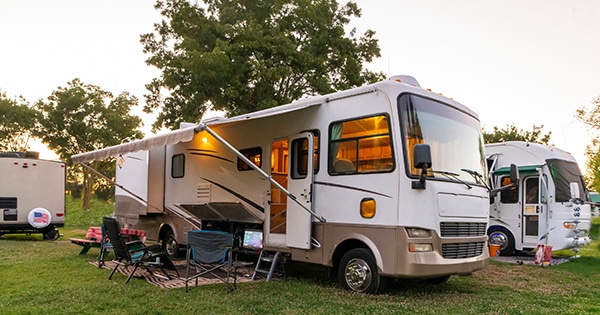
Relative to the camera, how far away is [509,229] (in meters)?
11.8

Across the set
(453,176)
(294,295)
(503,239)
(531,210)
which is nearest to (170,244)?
(294,295)

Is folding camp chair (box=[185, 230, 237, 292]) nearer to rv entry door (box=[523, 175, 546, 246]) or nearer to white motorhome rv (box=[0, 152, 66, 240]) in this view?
rv entry door (box=[523, 175, 546, 246])

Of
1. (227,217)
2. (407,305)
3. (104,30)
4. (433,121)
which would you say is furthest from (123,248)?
(104,30)

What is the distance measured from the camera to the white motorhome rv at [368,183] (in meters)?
6.04

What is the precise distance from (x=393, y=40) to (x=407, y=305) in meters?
8.20

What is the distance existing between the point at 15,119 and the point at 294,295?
79.8 feet

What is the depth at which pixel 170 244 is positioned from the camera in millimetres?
10562

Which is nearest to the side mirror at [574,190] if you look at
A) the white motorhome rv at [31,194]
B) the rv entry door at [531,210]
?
the rv entry door at [531,210]

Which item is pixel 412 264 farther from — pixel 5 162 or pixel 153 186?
pixel 5 162

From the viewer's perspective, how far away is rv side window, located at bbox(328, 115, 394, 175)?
6.31 metres

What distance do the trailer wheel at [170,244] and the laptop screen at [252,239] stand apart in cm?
242

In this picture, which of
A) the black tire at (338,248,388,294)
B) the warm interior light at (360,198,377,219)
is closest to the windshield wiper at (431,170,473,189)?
the warm interior light at (360,198,377,219)

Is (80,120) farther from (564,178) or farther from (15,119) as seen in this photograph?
(564,178)

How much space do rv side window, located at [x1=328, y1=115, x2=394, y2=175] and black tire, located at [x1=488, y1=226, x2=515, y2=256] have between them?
6.77m
